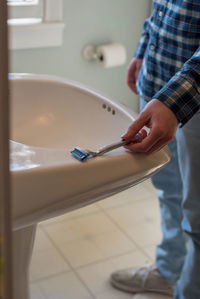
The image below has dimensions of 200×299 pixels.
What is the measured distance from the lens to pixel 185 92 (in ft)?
3.00

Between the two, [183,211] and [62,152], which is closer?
[62,152]

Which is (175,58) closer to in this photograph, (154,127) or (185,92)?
(185,92)

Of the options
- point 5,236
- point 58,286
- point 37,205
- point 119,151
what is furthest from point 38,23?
point 5,236

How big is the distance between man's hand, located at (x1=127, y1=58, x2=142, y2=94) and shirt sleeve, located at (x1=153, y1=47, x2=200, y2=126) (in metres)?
0.38

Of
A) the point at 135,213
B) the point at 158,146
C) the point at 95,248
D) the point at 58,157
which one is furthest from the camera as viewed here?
the point at 135,213

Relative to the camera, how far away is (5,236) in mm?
276

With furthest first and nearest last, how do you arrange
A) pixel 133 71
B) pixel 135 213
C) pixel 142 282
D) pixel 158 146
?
pixel 135 213
pixel 142 282
pixel 133 71
pixel 158 146

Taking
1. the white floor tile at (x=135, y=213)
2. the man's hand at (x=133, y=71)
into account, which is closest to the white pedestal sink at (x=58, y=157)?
the man's hand at (x=133, y=71)

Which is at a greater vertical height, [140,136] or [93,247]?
[140,136]

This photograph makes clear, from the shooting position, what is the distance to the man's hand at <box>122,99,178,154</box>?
790mm

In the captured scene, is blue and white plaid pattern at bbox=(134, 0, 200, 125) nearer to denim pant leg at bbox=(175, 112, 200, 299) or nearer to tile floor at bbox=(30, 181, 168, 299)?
denim pant leg at bbox=(175, 112, 200, 299)

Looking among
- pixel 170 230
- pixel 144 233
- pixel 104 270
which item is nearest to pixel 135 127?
pixel 170 230

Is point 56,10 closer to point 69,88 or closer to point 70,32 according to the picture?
point 70,32

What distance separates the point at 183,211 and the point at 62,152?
0.52 m
